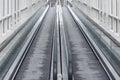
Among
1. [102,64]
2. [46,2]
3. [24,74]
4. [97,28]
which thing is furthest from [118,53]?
[46,2]

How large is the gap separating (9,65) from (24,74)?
2.33 ft

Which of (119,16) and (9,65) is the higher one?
(119,16)

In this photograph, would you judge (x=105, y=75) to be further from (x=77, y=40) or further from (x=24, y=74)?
(x=77, y=40)

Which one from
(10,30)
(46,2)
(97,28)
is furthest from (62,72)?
(46,2)

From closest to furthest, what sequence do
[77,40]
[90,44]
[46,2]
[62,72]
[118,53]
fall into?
[62,72], [118,53], [90,44], [77,40], [46,2]

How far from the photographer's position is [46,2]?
37.7m

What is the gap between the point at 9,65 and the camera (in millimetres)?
7617

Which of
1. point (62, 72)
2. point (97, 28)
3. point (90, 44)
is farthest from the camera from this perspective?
point (97, 28)

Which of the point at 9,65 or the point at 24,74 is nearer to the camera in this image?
the point at 24,74

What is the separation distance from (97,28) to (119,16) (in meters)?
5.41

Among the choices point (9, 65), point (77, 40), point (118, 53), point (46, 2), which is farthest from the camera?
point (46, 2)

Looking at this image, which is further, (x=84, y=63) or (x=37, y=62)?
(x=37, y=62)

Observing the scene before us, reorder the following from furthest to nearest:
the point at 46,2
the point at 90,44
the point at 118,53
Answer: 1. the point at 46,2
2. the point at 90,44
3. the point at 118,53

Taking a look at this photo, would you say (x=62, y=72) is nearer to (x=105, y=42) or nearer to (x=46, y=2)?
(x=105, y=42)
